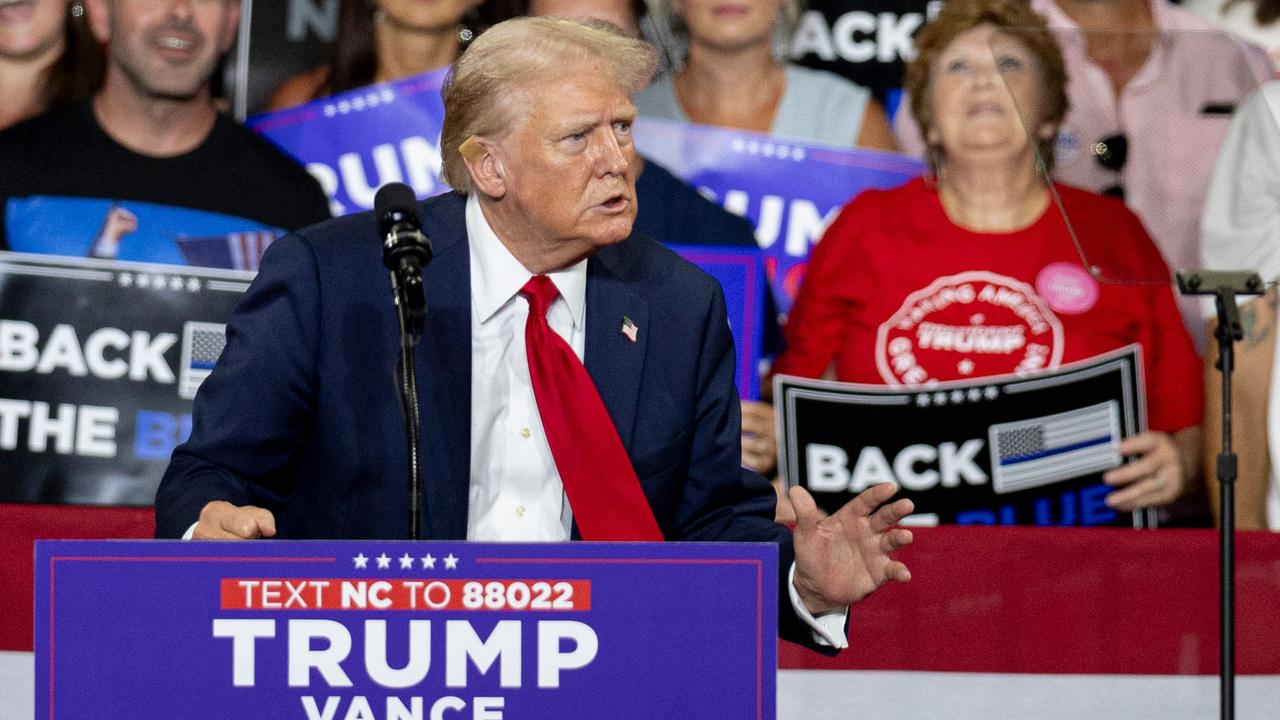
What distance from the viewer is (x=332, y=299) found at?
1.94 meters

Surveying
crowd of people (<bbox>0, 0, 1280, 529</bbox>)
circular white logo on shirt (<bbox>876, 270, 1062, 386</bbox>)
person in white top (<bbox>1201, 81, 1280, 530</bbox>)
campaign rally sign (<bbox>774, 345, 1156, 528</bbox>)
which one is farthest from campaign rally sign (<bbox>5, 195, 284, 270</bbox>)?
person in white top (<bbox>1201, 81, 1280, 530</bbox>)

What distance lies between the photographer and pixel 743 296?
148 inches

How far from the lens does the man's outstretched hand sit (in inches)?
64.3

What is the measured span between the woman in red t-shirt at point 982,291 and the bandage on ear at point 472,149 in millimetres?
1812

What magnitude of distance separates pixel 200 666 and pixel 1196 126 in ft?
7.53

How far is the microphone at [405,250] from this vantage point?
5.32 ft

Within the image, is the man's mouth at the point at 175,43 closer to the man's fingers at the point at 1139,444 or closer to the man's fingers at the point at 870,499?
the man's fingers at the point at 1139,444

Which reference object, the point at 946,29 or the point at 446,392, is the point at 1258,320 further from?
the point at 446,392

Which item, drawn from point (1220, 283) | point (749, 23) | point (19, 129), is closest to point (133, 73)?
point (19, 129)

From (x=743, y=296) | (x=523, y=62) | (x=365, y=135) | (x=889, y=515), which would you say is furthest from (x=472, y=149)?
(x=365, y=135)

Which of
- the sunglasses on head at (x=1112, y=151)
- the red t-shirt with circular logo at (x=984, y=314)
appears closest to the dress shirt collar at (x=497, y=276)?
the sunglasses on head at (x=1112, y=151)

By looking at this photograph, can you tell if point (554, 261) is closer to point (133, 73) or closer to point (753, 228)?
point (753, 228)

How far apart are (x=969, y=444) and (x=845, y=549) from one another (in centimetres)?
204

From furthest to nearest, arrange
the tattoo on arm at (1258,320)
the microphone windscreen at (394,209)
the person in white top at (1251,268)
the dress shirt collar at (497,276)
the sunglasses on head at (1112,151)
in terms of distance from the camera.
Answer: the tattoo on arm at (1258,320), the sunglasses on head at (1112,151), the person in white top at (1251,268), the dress shirt collar at (497,276), the microphone windscreen at (394,209)
